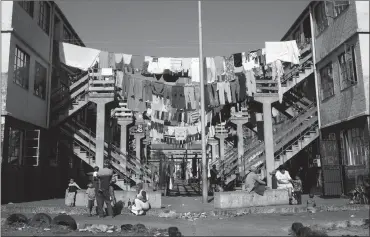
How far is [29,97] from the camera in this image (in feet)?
57.3

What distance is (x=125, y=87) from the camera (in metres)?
20.7

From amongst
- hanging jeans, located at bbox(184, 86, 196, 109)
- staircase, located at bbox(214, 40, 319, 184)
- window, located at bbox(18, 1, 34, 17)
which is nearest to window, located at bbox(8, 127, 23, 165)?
window, located at bbox(18, 1, 34, 17)

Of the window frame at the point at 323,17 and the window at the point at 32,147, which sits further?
the window frame at the point at 323,17

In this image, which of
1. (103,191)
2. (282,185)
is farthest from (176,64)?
(103,191)

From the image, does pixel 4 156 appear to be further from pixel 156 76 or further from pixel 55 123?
pixel 156 76

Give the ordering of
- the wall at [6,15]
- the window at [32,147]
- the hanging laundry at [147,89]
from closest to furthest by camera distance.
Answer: the wall at [6,15]
the window at [32,147]
the hanging laundry at [147,89]

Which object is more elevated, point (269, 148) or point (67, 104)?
point (67, 104)

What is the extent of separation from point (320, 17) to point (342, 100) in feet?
18.1

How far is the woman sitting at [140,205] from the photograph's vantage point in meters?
12.7

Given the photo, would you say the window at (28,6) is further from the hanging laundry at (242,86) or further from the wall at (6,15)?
the hanging laundry at (242,86)

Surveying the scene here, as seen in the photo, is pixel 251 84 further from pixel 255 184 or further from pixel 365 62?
pixel 255 184

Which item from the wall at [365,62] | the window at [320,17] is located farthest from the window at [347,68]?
the window at [320,17]

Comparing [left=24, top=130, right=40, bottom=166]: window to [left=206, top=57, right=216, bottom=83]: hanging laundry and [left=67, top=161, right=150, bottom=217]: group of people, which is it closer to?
[left=67, top=161, right=150, bottom=217]: group of people

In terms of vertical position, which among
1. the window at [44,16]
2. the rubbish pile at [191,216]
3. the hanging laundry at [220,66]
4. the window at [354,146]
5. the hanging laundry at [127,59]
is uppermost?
the window at [44,16]
